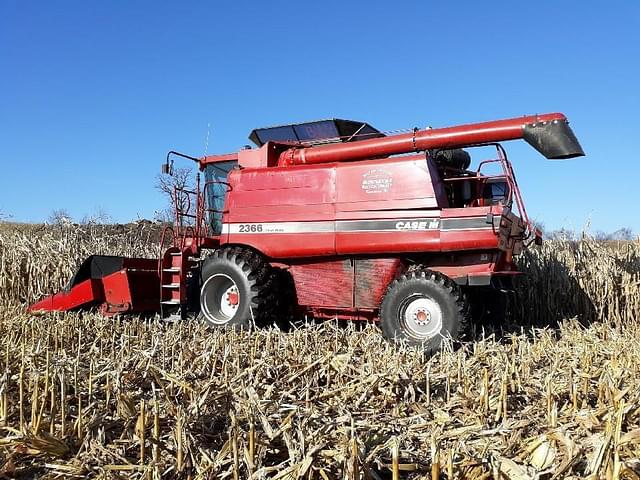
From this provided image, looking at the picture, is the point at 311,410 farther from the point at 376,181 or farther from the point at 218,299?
the point at 218,299

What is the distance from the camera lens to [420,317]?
5.46 metres

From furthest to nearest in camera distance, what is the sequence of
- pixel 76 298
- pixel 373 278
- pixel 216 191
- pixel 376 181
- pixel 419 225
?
pixel 216 191 < pixel 76 298 < pixel 373 278 < pixel 376 181 < pixel 419 225

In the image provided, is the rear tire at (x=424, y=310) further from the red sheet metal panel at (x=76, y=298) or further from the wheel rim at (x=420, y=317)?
the red sheet metal panel at (x=76, y=298)

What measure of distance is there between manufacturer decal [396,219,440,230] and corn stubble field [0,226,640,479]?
111cm

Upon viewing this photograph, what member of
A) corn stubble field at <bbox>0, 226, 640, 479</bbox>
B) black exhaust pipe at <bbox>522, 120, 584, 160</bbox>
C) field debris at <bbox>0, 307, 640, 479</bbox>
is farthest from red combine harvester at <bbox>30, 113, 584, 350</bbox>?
field debris at <bbox>0, 307, 640, 479</bbox>

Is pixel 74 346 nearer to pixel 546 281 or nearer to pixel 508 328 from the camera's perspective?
pixel 508 328

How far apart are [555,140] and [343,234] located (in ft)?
7.29

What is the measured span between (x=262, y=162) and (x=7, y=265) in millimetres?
4679

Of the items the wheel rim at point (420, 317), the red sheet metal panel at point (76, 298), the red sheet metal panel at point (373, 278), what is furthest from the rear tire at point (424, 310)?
the red sheet metal panel at point (76, 298)

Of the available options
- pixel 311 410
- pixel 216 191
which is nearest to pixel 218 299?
pixel 216 191

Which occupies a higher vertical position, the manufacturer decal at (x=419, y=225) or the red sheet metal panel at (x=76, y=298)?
the manufacturer decal at (x=419, y=225)

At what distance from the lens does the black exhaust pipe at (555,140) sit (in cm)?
533

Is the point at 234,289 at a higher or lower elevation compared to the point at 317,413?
higher

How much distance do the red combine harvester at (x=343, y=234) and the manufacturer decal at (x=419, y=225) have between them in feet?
0.03
